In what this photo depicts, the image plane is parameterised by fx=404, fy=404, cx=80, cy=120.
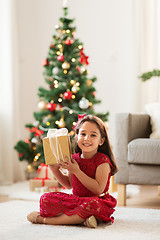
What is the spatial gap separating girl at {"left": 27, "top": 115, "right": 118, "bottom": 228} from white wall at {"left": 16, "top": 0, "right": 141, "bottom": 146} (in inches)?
87.4

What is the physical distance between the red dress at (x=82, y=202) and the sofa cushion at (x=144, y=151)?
552mm

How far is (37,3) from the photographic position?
4266 millimetres

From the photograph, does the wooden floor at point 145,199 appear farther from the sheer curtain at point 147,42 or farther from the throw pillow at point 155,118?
the sheer curtain at point 147,42

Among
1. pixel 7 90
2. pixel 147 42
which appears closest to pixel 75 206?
pixel 7 90

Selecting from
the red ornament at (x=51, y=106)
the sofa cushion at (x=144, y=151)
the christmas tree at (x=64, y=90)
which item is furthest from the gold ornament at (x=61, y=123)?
the sofa cushion at (x=144, y=151)

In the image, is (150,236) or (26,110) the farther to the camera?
(26,110)

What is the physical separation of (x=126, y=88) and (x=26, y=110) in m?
1.06

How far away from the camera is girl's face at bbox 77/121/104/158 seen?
6.24 feet

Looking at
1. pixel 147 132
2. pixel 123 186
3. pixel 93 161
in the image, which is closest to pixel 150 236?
pixel 93 161

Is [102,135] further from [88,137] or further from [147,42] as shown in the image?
[147,42]

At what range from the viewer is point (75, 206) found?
72.9 inches

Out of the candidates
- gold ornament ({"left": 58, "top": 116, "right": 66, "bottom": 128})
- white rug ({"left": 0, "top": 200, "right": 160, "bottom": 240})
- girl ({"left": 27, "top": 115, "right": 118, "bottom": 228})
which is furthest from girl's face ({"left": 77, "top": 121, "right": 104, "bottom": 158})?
gold ornament ({"left": 58, "top": 116, "right": 66, "bottom": 128})

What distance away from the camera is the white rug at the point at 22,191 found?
115 inches

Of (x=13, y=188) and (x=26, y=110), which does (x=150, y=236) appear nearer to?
(x=13, y=188)
